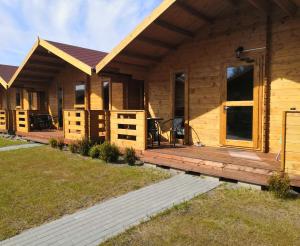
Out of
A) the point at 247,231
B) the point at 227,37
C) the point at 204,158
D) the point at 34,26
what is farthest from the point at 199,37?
the point at 34,26

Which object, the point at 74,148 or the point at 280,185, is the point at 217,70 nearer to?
the point at 280,185

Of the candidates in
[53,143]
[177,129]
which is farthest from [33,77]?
[177,129]

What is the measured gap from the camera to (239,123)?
6.99 meters

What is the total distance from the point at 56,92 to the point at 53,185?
29.2ft

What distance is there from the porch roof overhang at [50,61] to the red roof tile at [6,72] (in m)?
1.88

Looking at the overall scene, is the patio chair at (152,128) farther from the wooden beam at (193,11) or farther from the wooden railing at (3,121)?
the wooden railing at (3,121)

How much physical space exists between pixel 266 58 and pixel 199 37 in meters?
2.03

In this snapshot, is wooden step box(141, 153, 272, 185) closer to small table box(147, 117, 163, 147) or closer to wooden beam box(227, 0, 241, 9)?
small table box(147, 117, 163, 147)

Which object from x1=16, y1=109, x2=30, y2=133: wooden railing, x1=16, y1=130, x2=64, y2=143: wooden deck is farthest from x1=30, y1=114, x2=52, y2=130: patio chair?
x1=16, y1=130, x2=64, y2=143: wooden deck

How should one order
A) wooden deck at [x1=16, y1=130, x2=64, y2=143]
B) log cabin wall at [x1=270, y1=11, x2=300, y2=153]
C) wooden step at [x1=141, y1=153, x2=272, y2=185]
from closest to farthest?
1. wooden step at [x1=141, y1=153, x2=272, y2=185]
2. log cabin wall at [x1=270, y1=11, x2=300, y2=153]
3. wooden deck at [x1=16, y1=130, x2=64, y2=143]

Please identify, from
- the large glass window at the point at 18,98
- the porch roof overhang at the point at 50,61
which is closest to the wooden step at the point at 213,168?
the porch roof overhang at the point at 50,61

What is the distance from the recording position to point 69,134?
960 centimetres

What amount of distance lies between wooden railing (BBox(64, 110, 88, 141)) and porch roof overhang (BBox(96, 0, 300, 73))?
1682 millimetres

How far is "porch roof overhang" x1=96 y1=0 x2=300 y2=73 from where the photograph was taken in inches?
247
